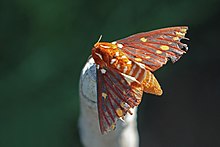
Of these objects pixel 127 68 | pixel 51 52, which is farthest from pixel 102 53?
pixel 51 52

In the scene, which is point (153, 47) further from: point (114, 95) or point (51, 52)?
point (51, 52)

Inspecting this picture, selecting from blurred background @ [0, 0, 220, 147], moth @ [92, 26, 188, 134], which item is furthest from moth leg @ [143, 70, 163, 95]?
blurred background @ [0, 0, 220, 147]

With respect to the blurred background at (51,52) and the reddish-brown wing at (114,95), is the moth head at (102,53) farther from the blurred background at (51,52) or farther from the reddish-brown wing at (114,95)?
the blurred background at (51,52)

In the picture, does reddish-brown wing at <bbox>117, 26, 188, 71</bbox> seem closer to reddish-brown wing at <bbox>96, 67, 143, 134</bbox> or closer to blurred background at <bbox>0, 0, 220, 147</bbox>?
Answer: reddish-brown wing at <bbox>96, 67, 143, 134</bbox>

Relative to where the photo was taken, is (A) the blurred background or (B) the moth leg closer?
(B) the moth leg

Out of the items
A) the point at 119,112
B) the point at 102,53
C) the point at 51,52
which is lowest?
the point at 119,112

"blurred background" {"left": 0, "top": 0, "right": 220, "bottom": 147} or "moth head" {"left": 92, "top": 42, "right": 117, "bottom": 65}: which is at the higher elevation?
"blurred background" {"left": 0, "top": 0, "right": 220, "bottom": 147}
